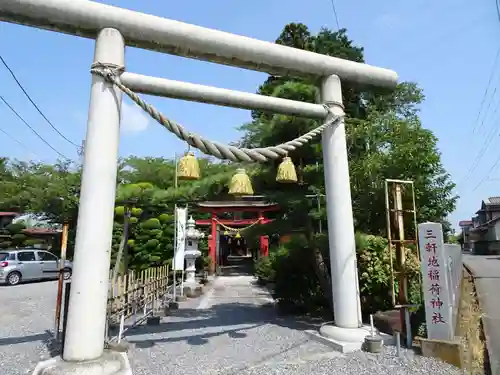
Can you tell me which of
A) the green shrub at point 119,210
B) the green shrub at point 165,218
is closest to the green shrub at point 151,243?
the green shrub at point 165,218

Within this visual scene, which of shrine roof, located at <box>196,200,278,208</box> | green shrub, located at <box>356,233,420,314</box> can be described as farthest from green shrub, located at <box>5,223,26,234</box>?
green shrub, located at <box>356,233,420,314</box>

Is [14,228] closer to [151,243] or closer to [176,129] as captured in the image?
[151,243]

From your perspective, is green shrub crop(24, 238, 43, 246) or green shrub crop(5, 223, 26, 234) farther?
green shrub crop(24, 238, 43, 246)

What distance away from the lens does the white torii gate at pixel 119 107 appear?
3885 millimetres

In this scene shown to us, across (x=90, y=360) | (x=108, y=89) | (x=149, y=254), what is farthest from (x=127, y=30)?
(x=149, y=254)

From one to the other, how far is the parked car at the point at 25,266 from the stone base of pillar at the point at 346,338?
11.6 meters

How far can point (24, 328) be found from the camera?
21.3 feet

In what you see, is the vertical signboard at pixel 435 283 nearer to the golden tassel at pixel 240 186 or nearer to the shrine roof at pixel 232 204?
the golden tassel at pixel 240 186

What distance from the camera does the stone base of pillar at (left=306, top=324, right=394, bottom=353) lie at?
4.82 metres

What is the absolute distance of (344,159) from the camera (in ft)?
18.1

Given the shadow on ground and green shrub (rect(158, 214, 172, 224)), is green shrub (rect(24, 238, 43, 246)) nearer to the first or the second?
green shrub (rect(158, 214, 172, 224))

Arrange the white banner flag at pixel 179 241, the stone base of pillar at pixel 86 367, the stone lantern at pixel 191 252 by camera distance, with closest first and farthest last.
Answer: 1. the stone base of pillar at pixel 86 367
2. the white banner flag at pixel 179 241
3. the stone lantern at pixel 191 252

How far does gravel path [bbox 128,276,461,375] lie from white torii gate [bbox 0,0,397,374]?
0.48 metres

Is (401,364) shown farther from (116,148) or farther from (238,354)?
(116,148)
